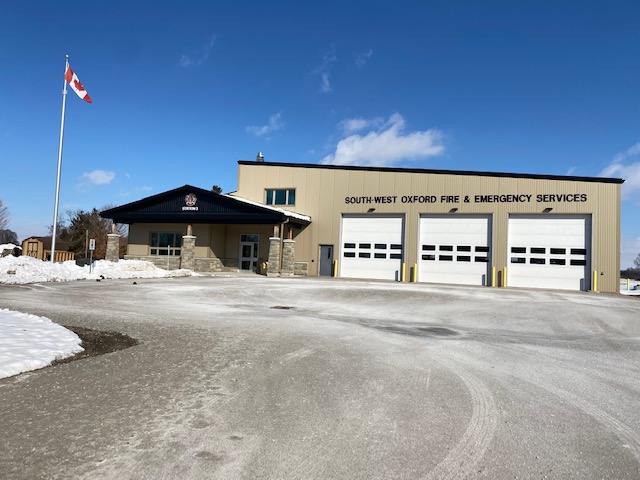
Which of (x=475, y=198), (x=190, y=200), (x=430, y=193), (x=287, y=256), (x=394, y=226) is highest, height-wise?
(x=430, y=193)

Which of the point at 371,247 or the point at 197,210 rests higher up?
the point at 197,210

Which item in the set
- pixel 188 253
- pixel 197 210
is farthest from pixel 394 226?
pixel 188 253

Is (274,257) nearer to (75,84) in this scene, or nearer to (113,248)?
(113,248)

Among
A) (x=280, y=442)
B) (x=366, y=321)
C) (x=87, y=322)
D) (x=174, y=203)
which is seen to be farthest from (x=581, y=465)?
(x=174, y=203)

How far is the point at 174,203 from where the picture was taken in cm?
3069

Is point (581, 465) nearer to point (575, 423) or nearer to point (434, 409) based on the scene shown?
point (575, 423)

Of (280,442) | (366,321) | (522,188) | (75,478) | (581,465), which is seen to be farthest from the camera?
(522,188)

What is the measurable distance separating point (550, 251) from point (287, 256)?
16085mm

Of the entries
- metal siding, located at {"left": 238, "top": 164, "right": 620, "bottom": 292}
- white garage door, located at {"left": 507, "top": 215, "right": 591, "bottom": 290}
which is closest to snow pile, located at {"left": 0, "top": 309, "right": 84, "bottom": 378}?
metal siding, located at {"left": 238, "top": 164, "right": 620, "bottom": 292}

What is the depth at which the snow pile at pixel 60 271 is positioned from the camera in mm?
18250

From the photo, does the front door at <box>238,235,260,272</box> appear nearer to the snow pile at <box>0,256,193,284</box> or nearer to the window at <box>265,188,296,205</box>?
the window at <box>265,188,296,205</box>

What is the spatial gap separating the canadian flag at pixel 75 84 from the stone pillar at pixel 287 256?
13890 mm

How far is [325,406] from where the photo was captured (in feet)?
14.5

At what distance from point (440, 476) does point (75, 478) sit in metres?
2.45
